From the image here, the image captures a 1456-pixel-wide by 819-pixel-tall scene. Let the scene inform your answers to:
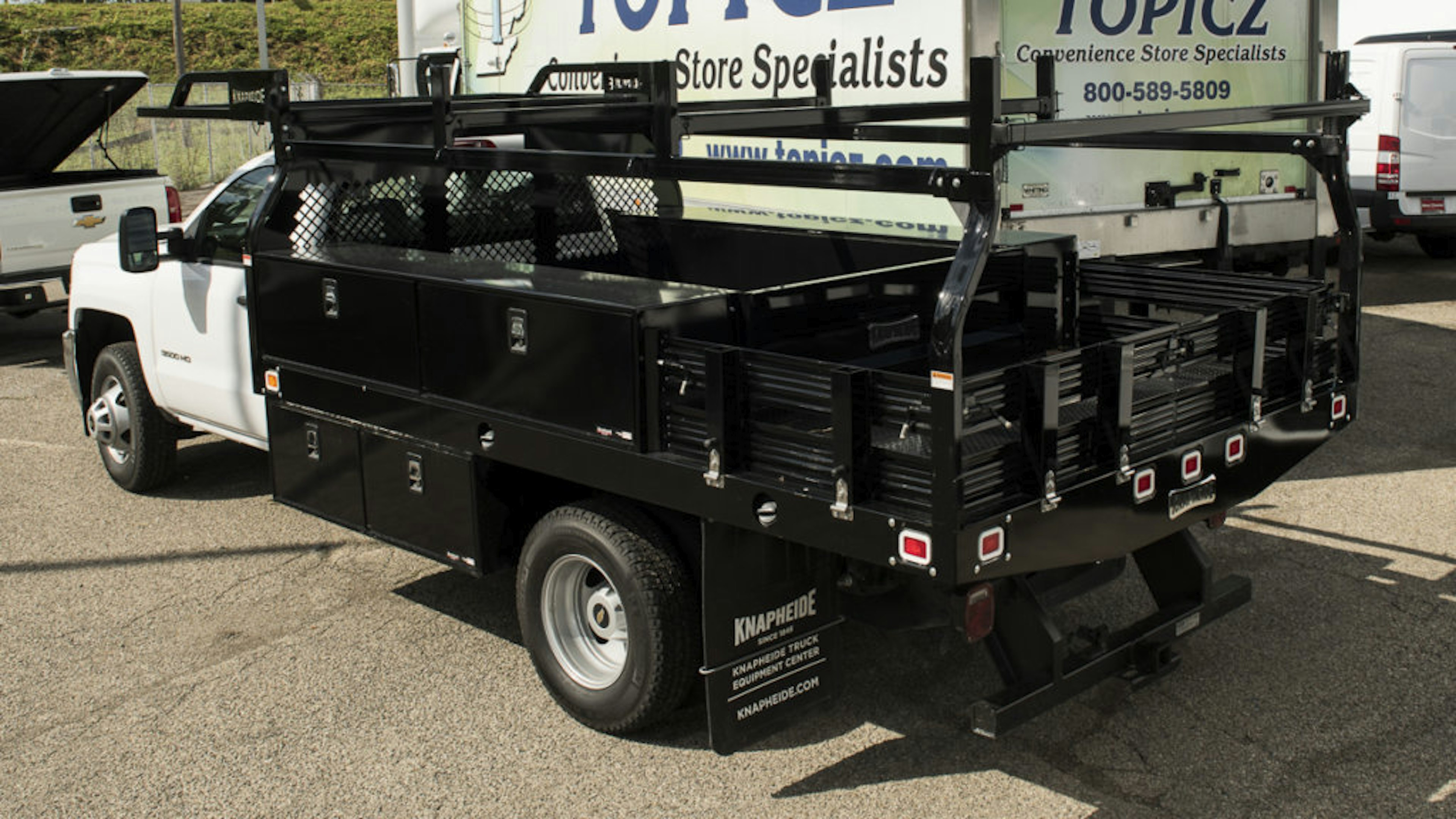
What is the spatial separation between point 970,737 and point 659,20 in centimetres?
601

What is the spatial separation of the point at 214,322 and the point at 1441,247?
13237 mm

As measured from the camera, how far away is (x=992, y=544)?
3.84 m

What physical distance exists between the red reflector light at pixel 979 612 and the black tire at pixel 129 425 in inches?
196

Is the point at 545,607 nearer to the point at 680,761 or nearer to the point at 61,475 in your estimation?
the point at 680,761

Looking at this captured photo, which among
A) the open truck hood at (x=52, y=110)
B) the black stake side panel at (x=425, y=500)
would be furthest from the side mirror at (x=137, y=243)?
the open truck hood at (x=52, y=110)

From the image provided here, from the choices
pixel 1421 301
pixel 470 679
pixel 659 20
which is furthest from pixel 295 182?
pixel 1421 301

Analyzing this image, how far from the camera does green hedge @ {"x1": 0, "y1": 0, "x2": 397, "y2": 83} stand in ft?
177

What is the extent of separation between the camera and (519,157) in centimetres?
475

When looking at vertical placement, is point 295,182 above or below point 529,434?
above

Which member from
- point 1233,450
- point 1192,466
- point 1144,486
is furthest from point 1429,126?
point 1144,486

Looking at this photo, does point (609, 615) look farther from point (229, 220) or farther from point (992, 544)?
point (229, 220)

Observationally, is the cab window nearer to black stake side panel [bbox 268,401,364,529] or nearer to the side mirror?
the side mirror

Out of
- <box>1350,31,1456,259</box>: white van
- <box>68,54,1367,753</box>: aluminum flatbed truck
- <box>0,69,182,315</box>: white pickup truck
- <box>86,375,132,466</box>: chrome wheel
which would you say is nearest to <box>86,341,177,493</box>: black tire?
<box>86,375,132,466</box>: chrome wheel

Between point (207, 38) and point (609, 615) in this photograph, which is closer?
point (609, 615)
